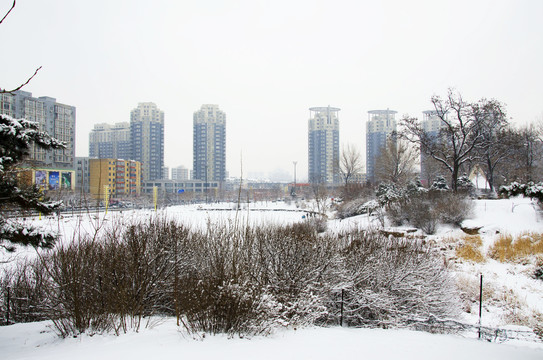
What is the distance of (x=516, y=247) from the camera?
1255 centimetres

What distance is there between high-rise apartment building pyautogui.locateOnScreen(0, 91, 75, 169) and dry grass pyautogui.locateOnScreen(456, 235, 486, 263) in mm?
59583

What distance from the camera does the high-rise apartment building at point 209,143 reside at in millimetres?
104438

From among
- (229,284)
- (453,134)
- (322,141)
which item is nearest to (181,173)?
(322,141)

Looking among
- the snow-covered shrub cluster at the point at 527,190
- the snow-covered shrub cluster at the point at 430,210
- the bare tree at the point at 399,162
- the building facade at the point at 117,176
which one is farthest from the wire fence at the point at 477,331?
the building facade at the point at 117,176

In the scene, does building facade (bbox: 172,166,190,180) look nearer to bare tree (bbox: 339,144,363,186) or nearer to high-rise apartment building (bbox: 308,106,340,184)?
high-rise apartment building (bbox: 308,106,340,184)

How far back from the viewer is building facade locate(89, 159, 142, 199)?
6069cm

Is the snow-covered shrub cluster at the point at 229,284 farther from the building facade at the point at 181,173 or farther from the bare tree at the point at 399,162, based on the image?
the building facade at the point at 181,173

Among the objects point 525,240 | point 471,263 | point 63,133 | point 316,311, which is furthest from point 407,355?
point 63,133

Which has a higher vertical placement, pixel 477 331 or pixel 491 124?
pixel 491 124

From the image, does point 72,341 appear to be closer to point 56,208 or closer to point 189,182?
point 56,208

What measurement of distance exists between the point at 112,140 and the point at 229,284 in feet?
413

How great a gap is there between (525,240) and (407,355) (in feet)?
36.8

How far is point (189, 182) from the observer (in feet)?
308

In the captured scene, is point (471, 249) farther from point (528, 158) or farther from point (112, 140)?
point (112, 140)
